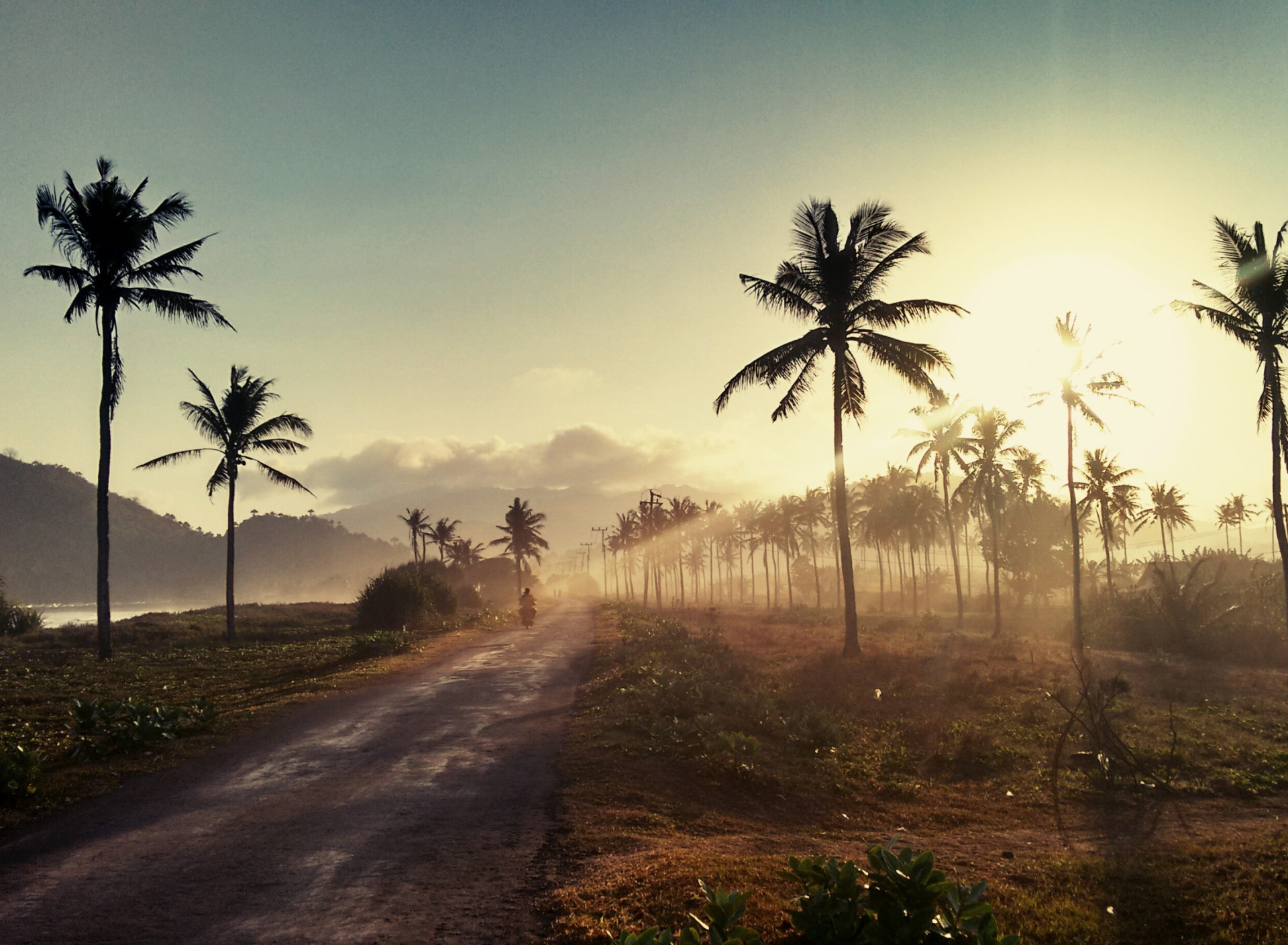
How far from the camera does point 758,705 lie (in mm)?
14383

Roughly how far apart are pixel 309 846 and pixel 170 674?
52.7ft

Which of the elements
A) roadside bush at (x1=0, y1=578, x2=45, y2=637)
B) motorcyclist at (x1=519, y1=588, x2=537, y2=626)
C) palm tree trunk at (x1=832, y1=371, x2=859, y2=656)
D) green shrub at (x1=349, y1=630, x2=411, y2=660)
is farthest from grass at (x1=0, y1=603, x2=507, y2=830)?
palm tree trunk at (x1=832, y1=371, x2=859, y2=656)

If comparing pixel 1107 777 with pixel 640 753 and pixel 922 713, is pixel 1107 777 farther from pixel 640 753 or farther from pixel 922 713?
pixel 640 753

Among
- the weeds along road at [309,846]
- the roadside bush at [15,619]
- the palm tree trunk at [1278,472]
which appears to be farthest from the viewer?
the roadside bush at [15,619]

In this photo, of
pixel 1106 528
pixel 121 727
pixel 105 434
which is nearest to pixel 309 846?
pixel 121 727

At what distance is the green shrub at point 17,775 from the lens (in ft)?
26.0

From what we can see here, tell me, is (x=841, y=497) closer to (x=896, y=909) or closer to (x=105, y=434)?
(x=896, y=909)

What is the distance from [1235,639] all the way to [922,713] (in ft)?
72.2

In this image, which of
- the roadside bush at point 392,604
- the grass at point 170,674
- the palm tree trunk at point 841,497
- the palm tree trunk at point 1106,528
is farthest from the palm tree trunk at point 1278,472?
the roadside bush at point 392,604

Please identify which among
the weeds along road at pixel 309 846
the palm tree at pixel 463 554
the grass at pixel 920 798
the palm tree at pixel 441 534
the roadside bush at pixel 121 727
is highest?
the palm tree at pixel 441 534

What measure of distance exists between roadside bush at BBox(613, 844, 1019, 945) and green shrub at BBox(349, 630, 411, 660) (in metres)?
21.2

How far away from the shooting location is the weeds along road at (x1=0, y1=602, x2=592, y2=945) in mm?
5227

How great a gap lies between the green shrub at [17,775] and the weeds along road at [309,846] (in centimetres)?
68

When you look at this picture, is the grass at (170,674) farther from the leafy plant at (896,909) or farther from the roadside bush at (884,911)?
the leafy plant at (896,909)
